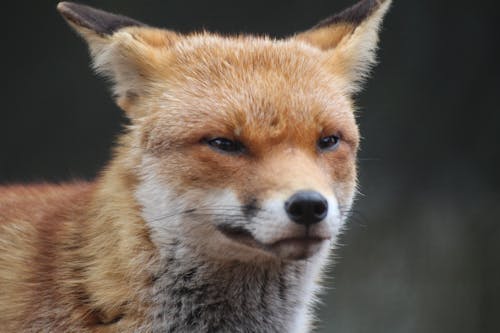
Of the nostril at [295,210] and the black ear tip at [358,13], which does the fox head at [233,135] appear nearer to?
the nostril at [295,210]

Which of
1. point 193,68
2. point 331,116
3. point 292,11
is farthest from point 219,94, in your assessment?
point 292,11

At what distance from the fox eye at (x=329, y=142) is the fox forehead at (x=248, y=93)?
3 cm

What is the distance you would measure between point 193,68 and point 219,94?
258mm

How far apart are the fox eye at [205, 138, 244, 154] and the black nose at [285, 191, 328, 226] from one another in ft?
1.32

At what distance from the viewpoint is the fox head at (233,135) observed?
348cm

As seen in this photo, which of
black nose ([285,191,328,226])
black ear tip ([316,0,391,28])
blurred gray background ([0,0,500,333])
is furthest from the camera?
blurred gray background ([0,0,500,333])

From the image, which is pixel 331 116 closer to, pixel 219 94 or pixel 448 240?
pixel 219 94

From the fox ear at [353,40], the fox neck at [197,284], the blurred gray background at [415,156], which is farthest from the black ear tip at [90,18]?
the blurred gray background at [415,156]

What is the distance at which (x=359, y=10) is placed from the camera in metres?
4.58

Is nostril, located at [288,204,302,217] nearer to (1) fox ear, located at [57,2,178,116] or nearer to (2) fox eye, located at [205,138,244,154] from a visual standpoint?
(2) fox eye, located at [205,138,244,154]

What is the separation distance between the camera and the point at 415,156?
780 centimetres

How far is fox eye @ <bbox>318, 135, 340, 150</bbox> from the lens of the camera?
3801 mm

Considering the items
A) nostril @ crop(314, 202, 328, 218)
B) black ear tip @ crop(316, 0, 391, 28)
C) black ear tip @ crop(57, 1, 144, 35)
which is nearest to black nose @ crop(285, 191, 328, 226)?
nostril @ crop(314, 202, 328, 218)

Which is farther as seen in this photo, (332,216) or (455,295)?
(455,295)
